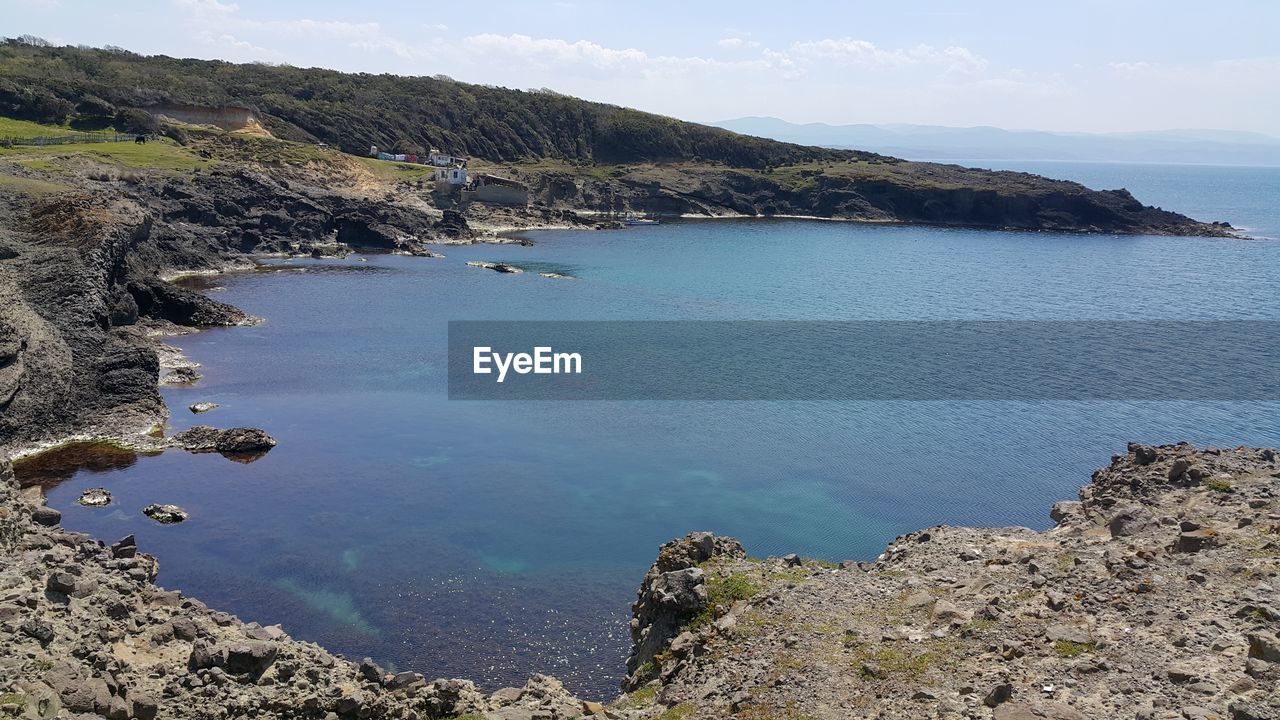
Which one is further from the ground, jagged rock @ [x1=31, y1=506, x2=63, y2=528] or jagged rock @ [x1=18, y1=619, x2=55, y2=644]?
jagged rock @ [x1=18, y1=619, x2=55, y2=644]

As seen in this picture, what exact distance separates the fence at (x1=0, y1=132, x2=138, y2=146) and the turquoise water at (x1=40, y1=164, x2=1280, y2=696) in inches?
2115

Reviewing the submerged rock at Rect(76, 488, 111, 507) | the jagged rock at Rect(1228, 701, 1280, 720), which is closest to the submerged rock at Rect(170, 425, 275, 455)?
the submerged rock at Rect(76, 488, 111, 507)

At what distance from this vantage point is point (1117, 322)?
294ft

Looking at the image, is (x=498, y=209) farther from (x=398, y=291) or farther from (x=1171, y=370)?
(x=1171, y=370)

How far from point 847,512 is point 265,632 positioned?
2510cm

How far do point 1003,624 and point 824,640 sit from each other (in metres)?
4.32

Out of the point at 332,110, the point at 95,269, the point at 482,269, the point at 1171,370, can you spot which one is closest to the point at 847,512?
the point at 1171,370

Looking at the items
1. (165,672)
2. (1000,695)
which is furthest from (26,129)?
(1000,695)

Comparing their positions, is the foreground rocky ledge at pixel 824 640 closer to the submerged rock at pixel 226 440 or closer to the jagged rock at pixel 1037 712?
the jagged rock at pixel 1037 712

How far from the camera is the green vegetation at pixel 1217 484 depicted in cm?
3209

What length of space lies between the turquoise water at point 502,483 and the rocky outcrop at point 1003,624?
5100 mm

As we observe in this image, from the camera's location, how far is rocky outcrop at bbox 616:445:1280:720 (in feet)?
66.1

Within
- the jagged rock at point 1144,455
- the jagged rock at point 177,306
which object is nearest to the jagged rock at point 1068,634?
the jagged rock at point 1144,455

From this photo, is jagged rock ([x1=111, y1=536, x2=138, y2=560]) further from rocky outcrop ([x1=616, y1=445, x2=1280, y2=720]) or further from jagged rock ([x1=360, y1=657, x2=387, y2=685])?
rocky outcrop ([x1=616, y1=445, x2=1280, y2=720])
